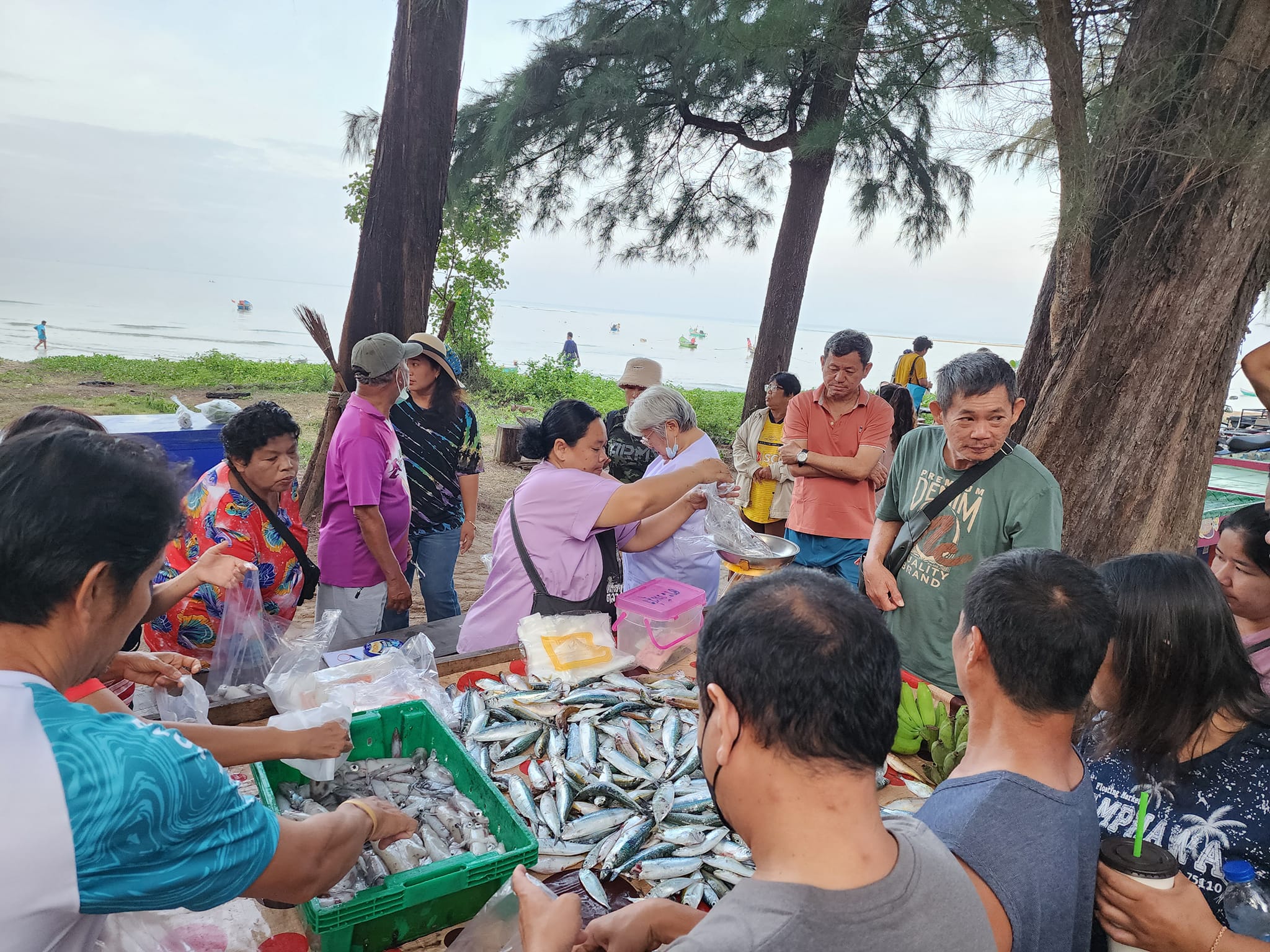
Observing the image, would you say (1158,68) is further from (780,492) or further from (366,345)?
(366,345)

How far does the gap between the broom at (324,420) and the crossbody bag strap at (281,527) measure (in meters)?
1.69

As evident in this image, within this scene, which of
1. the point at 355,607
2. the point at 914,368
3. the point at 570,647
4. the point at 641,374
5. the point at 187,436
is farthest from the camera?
the point at 914,368

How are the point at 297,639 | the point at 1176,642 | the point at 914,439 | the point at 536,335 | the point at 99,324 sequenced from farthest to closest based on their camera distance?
the point at 536,335
the point at 99,324
the point at 914,439
the point at 297,639
the point at 1176,642

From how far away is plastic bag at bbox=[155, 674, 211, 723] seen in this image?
7.18ft

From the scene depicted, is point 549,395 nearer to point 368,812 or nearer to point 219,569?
point 219,569

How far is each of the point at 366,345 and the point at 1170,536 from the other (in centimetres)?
440

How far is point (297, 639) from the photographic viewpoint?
8.87 feet

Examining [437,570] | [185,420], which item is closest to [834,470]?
[437,570]

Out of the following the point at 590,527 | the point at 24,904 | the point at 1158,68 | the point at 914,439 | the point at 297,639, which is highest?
the point at 1158,68

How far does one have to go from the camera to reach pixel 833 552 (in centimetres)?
459

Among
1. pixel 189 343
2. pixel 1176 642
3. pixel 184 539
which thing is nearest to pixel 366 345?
pixel 184 539

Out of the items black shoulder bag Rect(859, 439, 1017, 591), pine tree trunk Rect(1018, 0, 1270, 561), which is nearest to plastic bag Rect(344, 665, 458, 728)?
black shoulder bag Rect(859, 439, 1017, 591)

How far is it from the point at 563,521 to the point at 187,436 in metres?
4.06

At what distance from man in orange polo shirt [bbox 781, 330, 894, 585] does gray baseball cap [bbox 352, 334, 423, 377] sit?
2.30 metres
